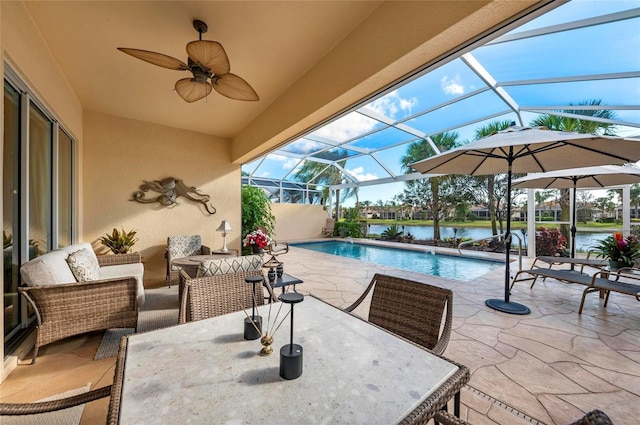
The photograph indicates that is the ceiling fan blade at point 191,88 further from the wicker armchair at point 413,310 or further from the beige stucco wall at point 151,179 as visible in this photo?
the beige stucco wall at point 151,179

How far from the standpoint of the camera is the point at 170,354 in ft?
3.66

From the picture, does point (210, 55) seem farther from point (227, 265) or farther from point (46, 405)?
point (46, 405)

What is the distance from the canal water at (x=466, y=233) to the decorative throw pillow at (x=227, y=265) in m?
8.20

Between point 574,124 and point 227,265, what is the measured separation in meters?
8.44

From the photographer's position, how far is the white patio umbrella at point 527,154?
8.99 feet

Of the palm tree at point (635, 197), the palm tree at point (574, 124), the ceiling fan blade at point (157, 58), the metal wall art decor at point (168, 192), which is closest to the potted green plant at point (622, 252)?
the palm tree at point (574, 124)

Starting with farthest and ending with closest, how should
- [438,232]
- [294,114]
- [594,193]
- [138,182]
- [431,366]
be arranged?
[438,232] < [594,193] < [138,182] < [294,114] < [431,366]

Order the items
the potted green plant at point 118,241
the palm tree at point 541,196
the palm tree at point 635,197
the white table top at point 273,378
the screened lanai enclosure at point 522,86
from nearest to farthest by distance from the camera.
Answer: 1. the white table top at point 273,378
2. the screened lanai enclosure at point 522,86
3. the potted green plant at point 118,241
4. the palm tree at point 635,197
5. the palm tree at point 541,196

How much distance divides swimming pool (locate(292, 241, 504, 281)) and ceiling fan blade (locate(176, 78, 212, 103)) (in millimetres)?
5794

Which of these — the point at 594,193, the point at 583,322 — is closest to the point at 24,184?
the point at 583,322

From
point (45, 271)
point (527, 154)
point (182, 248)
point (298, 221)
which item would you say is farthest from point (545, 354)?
point (298, 221)

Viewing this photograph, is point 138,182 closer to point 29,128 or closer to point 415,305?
point 29,128

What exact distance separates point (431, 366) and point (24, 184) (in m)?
3.74

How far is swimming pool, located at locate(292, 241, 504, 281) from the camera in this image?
6324mm
